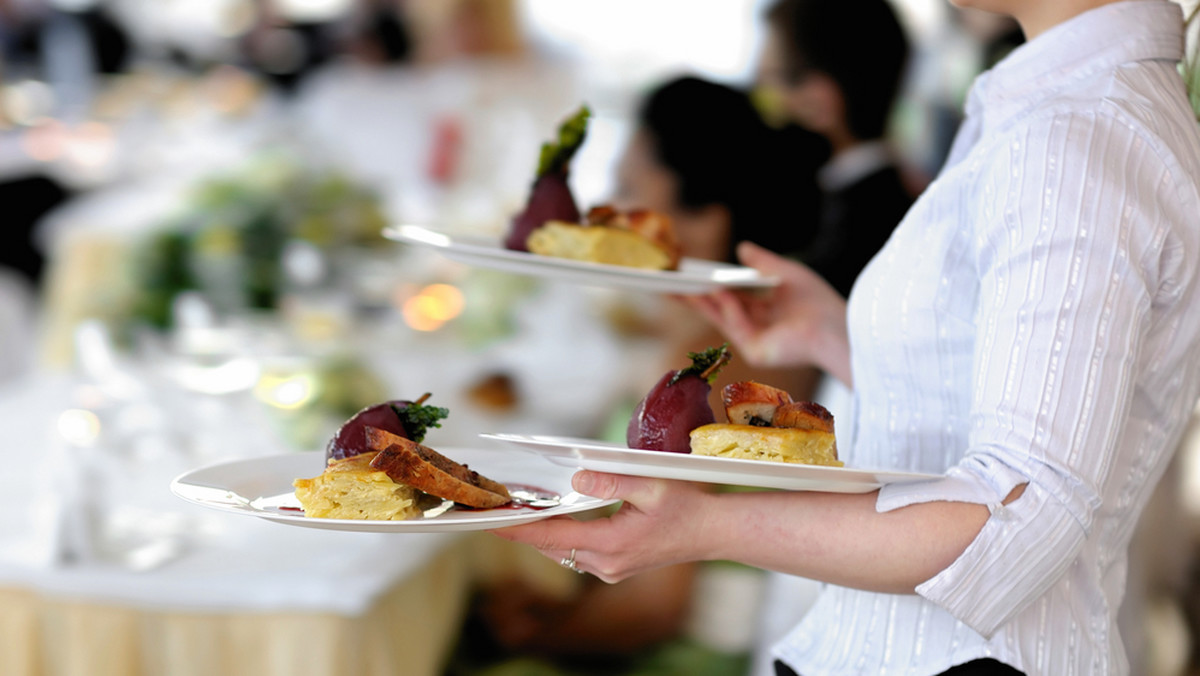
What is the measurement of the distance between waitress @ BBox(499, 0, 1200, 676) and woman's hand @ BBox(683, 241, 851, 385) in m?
0.31

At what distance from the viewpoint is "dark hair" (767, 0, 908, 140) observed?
7.25 feet

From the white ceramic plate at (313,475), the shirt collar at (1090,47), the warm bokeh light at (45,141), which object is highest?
the shirt collar at (1090,47)

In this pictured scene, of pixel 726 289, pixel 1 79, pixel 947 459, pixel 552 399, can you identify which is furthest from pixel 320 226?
pixel 1 79

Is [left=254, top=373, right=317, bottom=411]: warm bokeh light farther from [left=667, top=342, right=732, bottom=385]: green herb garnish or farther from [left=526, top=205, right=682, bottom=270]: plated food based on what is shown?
[left=667, top=342, right=732, bottom=385]: green herb garnish

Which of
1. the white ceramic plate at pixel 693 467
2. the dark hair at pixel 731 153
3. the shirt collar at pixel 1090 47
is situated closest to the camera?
the white ceramic plate at pixel 693 467

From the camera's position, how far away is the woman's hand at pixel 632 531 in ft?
2.57

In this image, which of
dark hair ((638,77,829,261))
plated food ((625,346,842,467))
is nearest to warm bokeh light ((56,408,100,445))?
plated food ((625,346,842,467))

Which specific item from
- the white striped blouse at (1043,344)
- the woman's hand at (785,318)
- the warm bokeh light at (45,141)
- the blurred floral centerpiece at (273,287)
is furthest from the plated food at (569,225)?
the warm bokeh light at (45,141)

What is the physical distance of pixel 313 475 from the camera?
2.88 feet

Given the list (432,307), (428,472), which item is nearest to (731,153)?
(432,307)

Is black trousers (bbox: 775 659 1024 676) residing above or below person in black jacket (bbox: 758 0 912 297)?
below

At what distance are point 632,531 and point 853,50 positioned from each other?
1677 mm

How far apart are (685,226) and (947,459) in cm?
146

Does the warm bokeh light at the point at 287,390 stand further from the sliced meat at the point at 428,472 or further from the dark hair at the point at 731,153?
the sliced meat at the point at 428,472
